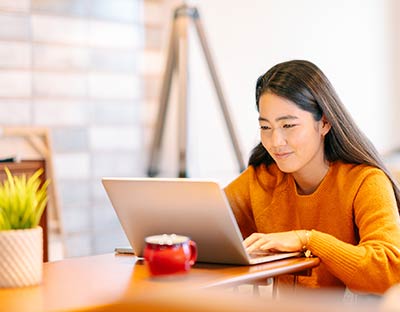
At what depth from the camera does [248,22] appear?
3977 millimetres

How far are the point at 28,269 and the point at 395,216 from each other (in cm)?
88

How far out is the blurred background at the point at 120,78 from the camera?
345cm

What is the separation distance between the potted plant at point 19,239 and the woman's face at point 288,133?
76cm

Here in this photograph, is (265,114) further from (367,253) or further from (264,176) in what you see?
(367,253)

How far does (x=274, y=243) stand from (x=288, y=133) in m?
0.36

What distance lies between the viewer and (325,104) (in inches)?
78.7

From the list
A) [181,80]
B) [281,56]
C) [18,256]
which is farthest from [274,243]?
[281,56]

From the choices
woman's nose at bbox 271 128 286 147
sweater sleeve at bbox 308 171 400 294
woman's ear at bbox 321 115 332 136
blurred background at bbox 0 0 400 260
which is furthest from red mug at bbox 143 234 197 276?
blurred background at bbox 0 0 400 260

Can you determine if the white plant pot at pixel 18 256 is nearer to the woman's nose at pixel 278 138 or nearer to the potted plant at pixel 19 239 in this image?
the potted plant at pixel 19 239

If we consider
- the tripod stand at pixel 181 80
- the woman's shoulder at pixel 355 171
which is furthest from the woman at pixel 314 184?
the tripod stand at pixel 181 80

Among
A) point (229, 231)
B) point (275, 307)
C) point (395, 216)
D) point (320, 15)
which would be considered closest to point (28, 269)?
point (229, 231)

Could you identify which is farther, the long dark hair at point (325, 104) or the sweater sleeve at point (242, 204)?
the sweater sleeve at point (242, 204)

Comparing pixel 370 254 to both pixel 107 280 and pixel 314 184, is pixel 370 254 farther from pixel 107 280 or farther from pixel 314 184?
pixel 107 280

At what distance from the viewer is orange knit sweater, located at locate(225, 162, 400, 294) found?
172 centimetres
